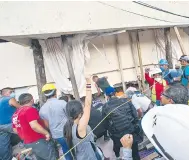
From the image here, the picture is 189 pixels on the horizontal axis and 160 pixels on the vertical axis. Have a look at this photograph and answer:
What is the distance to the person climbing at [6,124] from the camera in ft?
14.9

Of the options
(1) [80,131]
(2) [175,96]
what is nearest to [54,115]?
(1) [80,131]

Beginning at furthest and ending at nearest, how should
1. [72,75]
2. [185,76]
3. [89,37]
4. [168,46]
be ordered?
[168,46] → [89,37] → [72,75] → [185,76]

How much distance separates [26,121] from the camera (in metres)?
3.60

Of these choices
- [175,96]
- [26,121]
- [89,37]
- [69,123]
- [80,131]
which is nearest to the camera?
[175,96]

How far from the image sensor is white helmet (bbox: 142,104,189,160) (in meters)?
1.21

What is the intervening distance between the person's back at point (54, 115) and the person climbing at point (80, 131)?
1.00 m

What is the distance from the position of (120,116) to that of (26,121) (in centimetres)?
149

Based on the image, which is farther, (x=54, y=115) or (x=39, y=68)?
(x=39, y=68)

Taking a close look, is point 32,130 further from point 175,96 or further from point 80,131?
point 175,96

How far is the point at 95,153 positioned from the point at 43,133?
1180 mm

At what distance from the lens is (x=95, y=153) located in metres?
2.81

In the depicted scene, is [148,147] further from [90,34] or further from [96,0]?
[96,0]

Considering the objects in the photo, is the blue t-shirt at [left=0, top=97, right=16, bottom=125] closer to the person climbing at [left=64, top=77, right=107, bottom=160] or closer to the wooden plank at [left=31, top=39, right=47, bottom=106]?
the wooden plank at [left=31, top=39, right=47, bottom=106]

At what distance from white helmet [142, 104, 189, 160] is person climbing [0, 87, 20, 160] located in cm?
364
